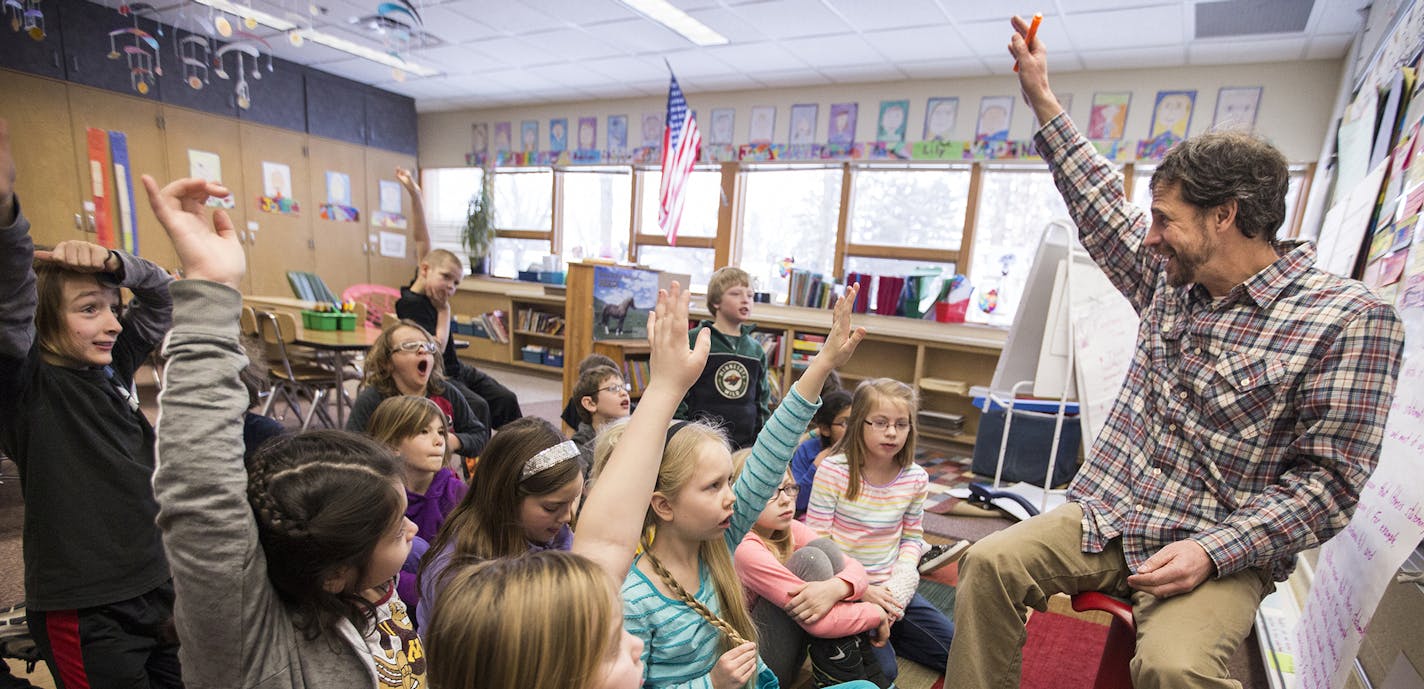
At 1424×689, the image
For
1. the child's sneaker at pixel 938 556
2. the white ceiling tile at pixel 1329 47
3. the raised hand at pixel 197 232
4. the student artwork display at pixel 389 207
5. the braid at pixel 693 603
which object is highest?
the white ceiling tile at pixel 1329 47

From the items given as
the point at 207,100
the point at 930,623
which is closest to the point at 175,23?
the point at 207,100

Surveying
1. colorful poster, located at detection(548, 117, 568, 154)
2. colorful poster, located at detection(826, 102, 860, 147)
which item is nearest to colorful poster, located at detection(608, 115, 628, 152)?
colorful poster, located at detection(548, 117, 568, 154)

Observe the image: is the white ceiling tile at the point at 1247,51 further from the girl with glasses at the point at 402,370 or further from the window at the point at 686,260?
the girl with glasses at the point at 402,370

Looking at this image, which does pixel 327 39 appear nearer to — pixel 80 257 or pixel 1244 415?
pixel 80 257

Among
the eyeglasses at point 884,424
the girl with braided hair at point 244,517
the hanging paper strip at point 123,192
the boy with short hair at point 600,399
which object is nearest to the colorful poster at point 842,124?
the boy with short hair at point 600,399

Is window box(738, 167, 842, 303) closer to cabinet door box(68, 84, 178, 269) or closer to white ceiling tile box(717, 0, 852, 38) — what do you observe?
white ceiling tile box(717, 0, 852, 38)

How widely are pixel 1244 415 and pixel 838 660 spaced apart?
101cm

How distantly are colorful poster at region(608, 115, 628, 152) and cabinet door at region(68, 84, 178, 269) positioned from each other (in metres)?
3.73

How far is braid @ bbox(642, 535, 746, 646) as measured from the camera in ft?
3.50

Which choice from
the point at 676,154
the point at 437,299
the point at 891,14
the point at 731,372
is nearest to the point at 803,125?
the point at 676,154

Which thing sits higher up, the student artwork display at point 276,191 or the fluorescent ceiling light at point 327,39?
the fluorescent ceiling light at point 327,39

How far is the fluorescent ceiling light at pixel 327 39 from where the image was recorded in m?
4.45

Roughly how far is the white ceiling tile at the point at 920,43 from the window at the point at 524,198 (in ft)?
12.6

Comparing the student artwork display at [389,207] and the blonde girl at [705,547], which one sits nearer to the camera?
the blonde girl at [705,547]
